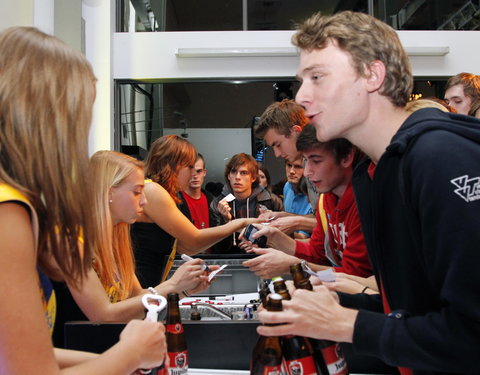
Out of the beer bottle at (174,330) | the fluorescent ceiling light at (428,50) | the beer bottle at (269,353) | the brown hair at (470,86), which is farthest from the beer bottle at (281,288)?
the fluorescent ceiling light at (428,50)

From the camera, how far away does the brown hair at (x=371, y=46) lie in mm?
1117

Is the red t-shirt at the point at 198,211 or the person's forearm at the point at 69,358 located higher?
the red t-shirt at the point at 198,211

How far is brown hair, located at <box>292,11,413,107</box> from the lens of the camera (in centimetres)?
112

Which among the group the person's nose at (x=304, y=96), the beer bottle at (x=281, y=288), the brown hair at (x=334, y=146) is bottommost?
the beer bottle at (x=281, y=288)

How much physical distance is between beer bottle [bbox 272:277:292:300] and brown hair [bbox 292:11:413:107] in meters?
0.51

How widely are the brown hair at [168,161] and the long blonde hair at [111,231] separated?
53 centimetres

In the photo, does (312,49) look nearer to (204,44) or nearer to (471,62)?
(204,44)

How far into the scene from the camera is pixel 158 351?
3.03 ft

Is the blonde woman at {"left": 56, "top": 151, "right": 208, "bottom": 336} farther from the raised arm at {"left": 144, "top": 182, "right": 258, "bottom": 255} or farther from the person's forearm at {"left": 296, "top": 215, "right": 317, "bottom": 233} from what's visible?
the person's forearm at {"left": 296, "top": 215, "right": 317, "bottom": 233}

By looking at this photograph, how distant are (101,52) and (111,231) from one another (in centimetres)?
408

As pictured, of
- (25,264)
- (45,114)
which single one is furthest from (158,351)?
(45,114)

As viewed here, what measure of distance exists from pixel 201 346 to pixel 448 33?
548 centimetres

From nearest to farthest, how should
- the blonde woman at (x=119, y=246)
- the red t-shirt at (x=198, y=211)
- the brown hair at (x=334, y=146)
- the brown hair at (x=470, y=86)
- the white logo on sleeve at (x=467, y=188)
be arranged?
the white logo on sleeve at (x=467, y=188) → the blonde woman at (x=119, y=246) → the brown hair at (x=334, y=146) → the brown hair at (x=470, y=86) → the red t-shirt at (x=198, y=211)

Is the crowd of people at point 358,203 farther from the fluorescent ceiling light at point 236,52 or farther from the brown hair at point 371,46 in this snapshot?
the fluorescent ceiling light at point 236,52
